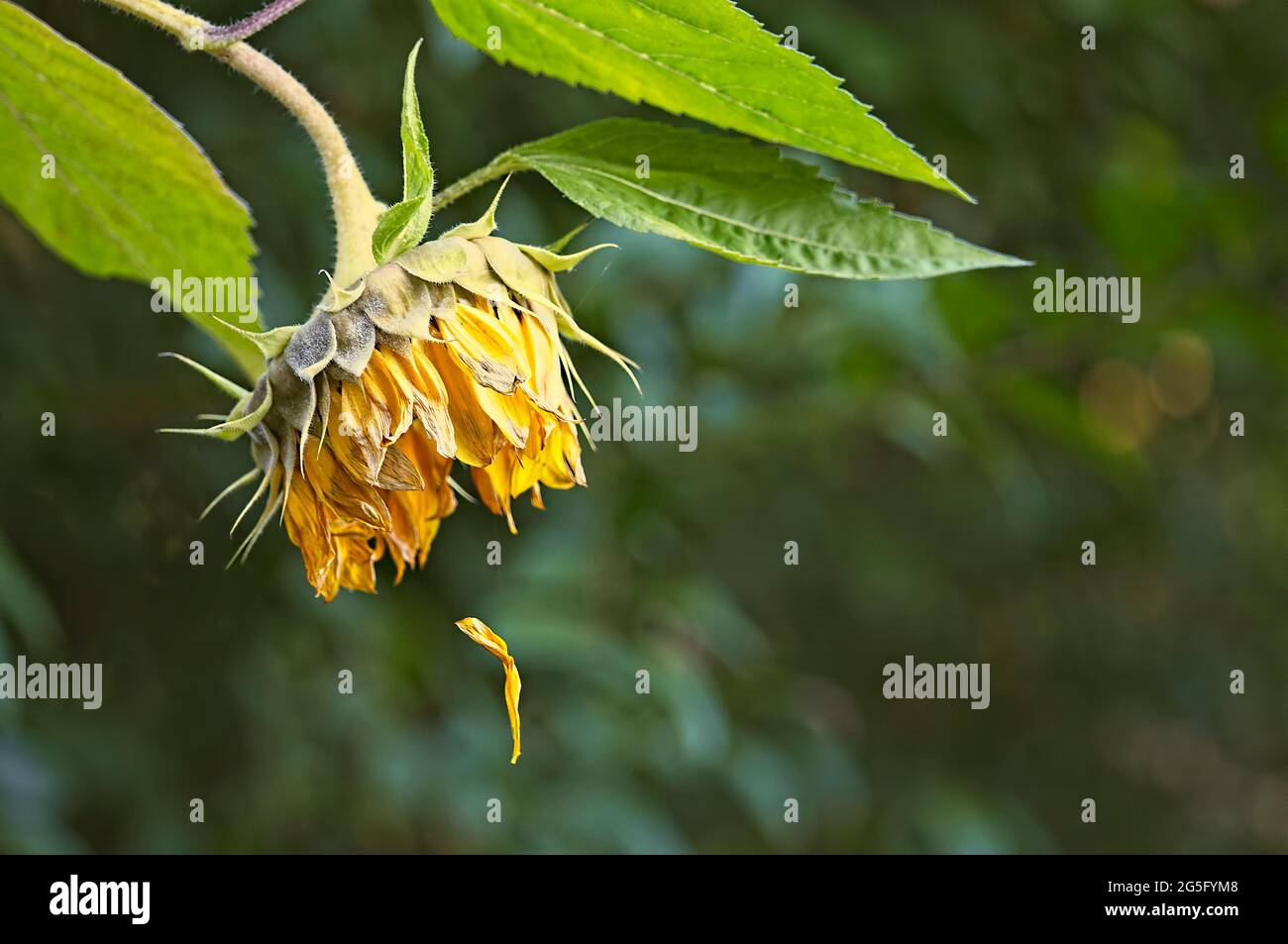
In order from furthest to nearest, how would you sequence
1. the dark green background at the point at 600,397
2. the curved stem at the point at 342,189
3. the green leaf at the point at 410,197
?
the dark green background at the point at 600,397
the curved stem at the point at 342,189
the green leaf at the point at 410,197

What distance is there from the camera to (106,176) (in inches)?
39.3

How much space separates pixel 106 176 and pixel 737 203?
48cm

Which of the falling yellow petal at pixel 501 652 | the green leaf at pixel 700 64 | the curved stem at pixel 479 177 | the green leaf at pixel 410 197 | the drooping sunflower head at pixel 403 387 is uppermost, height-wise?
the green leaf at pixel 700 64

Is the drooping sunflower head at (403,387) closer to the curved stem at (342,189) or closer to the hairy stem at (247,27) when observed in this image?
the curved stem at (342,189)

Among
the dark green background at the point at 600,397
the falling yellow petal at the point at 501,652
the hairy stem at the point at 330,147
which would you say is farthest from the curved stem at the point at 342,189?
the dark green background at the point at 600,397

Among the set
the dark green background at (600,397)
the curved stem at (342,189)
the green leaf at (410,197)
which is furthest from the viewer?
the dark green background at (600,397)

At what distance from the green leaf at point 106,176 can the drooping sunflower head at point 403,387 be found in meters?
0.08

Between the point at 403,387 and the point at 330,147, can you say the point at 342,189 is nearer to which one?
the point at 330,147

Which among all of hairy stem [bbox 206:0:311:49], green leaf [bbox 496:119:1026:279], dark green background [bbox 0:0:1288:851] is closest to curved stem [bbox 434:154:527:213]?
green leaf [bbox 496:119:1026:279]

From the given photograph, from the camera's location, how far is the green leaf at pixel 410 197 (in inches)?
30.3

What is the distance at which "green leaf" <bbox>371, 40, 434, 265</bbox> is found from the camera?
770 millimetres

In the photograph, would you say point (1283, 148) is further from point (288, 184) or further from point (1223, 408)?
point (288, 184)

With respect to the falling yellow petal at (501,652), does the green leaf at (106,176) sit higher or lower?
higher

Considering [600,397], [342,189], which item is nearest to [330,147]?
[342,189]
